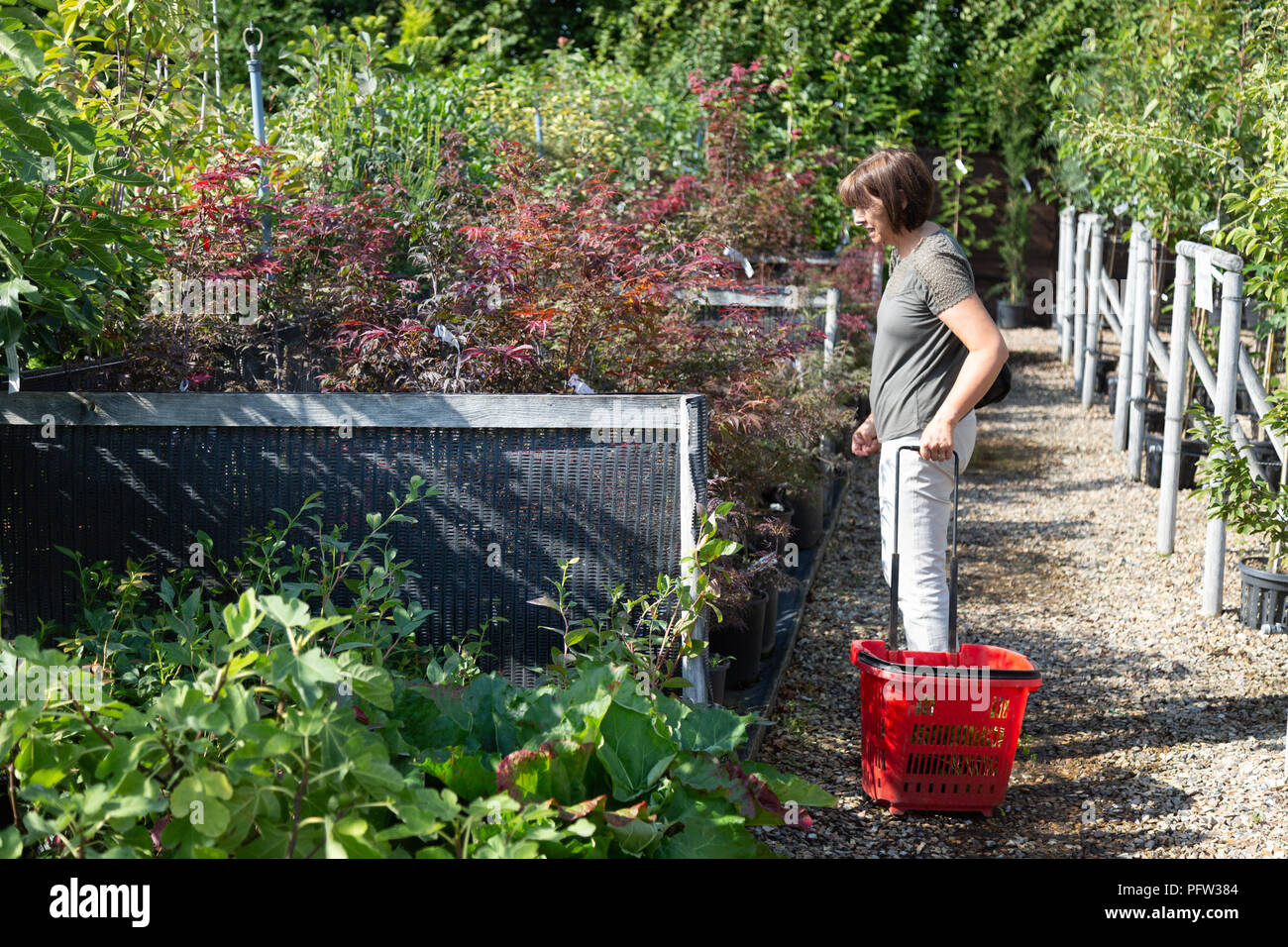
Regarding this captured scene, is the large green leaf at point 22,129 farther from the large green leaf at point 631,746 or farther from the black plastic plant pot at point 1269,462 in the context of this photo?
the black plastic plant pot at point 1269,462

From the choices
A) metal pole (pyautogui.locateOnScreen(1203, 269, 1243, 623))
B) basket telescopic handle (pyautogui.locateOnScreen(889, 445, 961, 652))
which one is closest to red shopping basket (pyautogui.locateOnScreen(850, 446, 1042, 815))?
basket telescopic handle (pyautogui.locateOnScreen(889, 445, 961, 652))

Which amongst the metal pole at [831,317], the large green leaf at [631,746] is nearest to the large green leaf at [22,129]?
the large green leaf at [631,746]

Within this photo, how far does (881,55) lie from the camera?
38.8 feet

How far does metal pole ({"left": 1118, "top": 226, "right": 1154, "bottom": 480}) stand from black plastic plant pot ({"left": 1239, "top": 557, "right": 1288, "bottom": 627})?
241cm

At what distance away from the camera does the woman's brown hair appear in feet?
9.21

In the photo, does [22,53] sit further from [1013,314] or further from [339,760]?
[1013,314]

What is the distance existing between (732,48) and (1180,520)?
699cm

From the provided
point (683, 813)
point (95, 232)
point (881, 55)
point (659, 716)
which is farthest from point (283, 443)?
point (881, 55)

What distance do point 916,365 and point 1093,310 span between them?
20.4 feet

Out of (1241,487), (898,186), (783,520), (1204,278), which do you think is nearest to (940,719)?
(898,186)

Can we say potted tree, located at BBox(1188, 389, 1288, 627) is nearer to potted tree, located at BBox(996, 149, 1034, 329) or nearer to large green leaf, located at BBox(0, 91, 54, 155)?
large green leaf, located at BBox(0, 91, 54, 155)

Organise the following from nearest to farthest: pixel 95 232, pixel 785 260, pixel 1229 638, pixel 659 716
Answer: pixel 659 716 < pixel 95 232 < pixel 1229 638 < pixel 785 260
